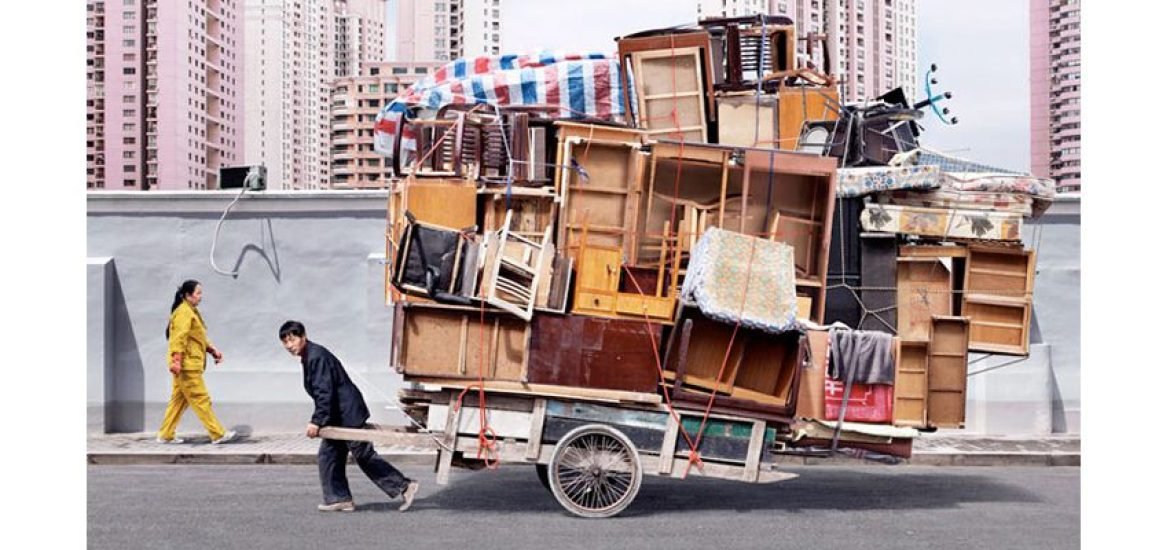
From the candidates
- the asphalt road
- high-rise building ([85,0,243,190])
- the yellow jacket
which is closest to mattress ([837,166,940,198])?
the asphalt road

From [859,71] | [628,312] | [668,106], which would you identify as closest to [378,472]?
[628,312]

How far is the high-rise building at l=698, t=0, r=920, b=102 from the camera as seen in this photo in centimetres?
7356

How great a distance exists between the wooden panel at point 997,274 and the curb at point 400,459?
333 centimetres

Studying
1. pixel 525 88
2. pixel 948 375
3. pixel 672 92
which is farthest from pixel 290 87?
pixel 948 375

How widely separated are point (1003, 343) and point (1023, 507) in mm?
1337

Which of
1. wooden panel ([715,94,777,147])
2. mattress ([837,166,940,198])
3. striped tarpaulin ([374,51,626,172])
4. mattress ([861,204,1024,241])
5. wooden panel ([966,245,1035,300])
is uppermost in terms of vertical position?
striped tarpaulin ([374,51,626,172])

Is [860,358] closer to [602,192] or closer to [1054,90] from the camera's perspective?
[602,192]

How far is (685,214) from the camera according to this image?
31.0ft

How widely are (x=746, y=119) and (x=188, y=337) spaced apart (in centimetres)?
638

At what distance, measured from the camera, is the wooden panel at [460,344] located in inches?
354

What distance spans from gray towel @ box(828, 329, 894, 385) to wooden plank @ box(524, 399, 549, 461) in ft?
7.24

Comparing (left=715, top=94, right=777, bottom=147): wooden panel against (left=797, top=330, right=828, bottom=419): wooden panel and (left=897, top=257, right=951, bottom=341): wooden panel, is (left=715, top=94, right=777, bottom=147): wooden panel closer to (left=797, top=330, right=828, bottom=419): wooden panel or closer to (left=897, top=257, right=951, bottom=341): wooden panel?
(left=897, top=257, right=951, bottom=341): wooden panel

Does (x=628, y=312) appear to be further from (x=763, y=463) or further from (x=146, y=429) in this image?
(x=146, y=429)

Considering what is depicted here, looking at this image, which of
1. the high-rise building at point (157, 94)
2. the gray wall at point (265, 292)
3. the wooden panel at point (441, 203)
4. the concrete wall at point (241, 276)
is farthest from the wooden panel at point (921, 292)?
the high-rise building at point (157, 94)
